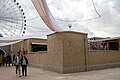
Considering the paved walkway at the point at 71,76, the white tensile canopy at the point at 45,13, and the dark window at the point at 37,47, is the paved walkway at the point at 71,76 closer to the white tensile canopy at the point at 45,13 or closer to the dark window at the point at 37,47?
the white tensile canopy at the point at 45,13

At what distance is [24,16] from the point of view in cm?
2205

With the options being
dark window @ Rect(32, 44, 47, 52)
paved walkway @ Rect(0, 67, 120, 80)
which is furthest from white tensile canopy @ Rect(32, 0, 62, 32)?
dark window @ Rect(32, 44, 47, 52)

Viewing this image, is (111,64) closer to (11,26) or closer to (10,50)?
(11,26)

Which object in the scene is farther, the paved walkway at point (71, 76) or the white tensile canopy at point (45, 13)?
the paved walkway at point (71, 76)

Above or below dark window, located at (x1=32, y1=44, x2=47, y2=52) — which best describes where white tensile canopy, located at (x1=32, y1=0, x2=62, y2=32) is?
above

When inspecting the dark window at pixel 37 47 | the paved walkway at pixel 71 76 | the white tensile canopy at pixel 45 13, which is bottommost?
the paved walkway at pixel 71 76

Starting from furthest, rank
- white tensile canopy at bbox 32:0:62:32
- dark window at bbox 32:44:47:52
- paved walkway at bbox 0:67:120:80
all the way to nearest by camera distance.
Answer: dark window at bbox 32:44:47:52, paved walkway at bbox 0:67:120:80, white tensile canopy at bbox 32:0:62:32

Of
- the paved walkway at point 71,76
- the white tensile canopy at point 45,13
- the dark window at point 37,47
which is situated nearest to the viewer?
the white tensile canopy at point 45,13

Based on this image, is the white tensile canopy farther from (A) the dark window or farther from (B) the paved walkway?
(A) the dark window

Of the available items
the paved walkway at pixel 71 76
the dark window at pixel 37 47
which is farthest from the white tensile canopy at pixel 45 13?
the dark window at pixel 37 47

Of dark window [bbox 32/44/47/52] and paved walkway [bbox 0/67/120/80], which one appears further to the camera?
dark window [bbox 32/44/47/52]

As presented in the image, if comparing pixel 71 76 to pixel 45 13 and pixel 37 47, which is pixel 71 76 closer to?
pixel 45 13

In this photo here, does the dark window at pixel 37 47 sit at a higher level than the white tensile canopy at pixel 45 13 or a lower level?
lower

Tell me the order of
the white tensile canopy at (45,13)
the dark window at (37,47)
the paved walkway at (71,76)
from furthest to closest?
the dark window at (37,47)
the paved walkway at (71,76)
the white tensile canopy at (45,13)
